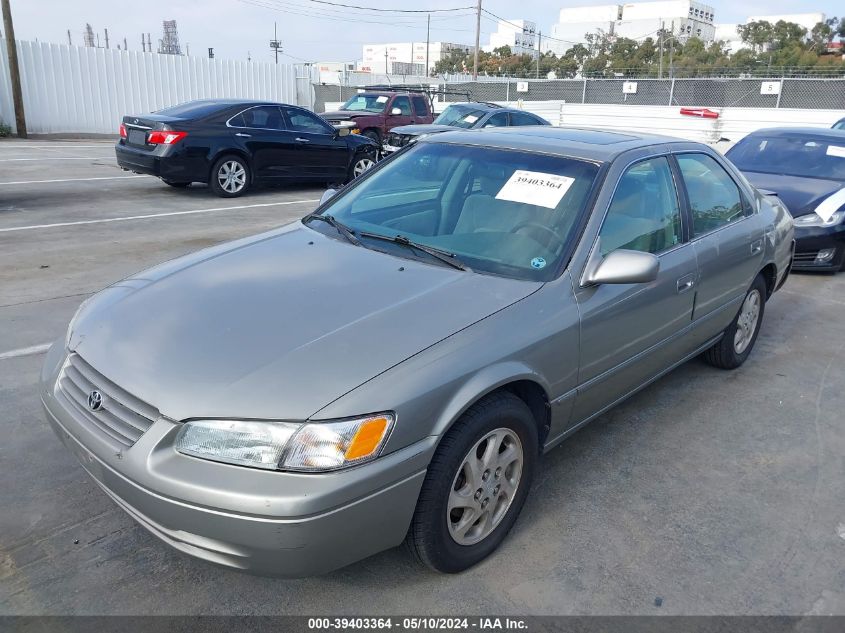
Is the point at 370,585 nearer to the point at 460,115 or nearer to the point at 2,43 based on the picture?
the point at 460,115

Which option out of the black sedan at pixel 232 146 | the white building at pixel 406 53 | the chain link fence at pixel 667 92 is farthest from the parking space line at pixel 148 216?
the white building at pixel 406 53

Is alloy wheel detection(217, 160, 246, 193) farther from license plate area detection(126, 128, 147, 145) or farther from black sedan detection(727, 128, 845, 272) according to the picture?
black sedan detection(727, 128, 845, 272)

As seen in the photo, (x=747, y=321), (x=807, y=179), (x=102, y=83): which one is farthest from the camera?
(x=102, y=83)

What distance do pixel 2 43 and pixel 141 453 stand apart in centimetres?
2253

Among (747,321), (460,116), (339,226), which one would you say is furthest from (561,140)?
(460,116)

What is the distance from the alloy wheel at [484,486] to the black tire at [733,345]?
2.44 meters

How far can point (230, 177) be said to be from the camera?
36.3 ft

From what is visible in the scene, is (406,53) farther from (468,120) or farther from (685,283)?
(685,283)

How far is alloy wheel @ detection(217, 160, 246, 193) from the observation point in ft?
35.9

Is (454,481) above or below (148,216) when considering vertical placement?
above

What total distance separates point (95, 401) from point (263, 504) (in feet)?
2.65

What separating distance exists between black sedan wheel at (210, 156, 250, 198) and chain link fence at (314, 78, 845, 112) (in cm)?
1115

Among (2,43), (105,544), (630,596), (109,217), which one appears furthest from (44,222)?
(2,43)

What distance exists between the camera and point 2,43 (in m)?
20.0
